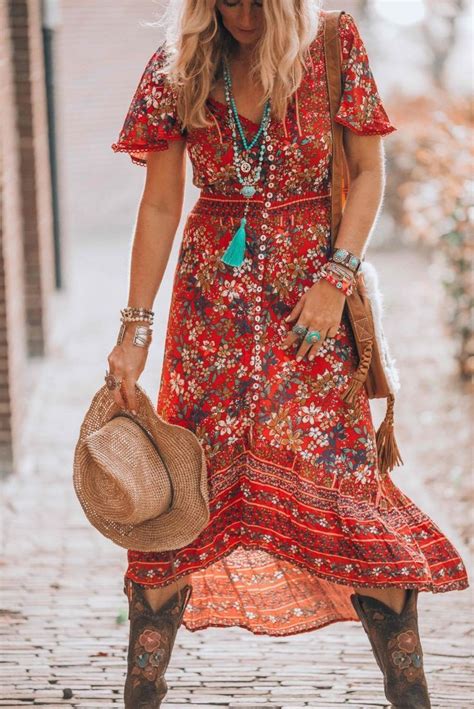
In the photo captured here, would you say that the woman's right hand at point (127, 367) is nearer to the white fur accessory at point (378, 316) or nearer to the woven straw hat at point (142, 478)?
the woven straw hat at point (142, 478)

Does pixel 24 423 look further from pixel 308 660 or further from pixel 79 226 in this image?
pixel 79 226

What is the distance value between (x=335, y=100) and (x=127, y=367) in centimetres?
88

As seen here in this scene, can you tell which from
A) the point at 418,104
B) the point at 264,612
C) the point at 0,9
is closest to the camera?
the point at 264,612

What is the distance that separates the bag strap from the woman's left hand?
159 mm

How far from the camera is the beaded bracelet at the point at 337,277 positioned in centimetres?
283

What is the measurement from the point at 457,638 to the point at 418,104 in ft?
42.5

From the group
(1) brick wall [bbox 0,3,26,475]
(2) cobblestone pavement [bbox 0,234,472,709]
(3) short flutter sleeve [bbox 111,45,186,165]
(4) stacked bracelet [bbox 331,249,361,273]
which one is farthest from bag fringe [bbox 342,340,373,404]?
(1) brick wall [bbox 0,3,26,475]

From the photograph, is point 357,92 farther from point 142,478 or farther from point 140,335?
point 142,478

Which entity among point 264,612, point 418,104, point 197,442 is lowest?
point 264,612

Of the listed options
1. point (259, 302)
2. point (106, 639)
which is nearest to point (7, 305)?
point (106, 639)

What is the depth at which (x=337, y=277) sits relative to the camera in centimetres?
283

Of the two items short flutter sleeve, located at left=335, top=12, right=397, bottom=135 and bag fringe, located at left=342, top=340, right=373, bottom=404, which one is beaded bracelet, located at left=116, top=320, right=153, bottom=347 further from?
short flutter sleeve, located at left=335, top=12, right=397, bottom=135

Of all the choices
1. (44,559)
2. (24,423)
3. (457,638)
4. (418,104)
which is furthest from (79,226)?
(457,638)

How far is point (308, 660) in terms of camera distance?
371cm
